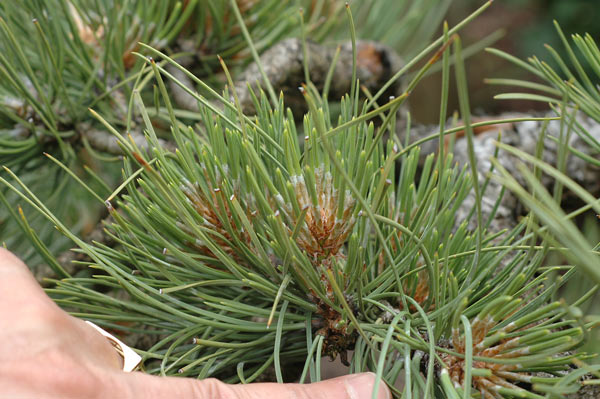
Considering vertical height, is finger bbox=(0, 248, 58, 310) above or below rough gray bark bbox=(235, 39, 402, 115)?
below

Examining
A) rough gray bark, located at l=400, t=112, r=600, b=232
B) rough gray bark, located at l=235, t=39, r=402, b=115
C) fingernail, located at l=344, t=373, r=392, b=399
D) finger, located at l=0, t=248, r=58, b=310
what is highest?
rough gray bark, located at l=235, t=39, r=402, b=115

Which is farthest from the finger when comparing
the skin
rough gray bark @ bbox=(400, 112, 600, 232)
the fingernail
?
rough gray bark @ bbox=(400, 112, 600, 232)

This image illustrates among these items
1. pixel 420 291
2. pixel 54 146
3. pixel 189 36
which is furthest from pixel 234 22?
pixel 420 291

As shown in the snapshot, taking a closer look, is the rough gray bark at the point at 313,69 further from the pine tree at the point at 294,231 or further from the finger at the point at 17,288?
the finger at the point at 17,288

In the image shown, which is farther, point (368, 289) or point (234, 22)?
point (234, 22)

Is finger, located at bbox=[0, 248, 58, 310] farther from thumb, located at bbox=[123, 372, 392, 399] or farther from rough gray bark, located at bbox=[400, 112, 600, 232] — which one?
rough gray bark, located at bbox=[400, 112, 600, 232]

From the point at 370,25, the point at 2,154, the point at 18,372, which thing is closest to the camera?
the point at 18,372

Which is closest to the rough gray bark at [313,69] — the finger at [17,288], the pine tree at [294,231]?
the pine tree at [294,231]

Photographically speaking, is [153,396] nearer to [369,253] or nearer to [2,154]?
[369,253]

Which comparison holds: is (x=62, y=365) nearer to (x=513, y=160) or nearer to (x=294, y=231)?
(x=294, y=231)
